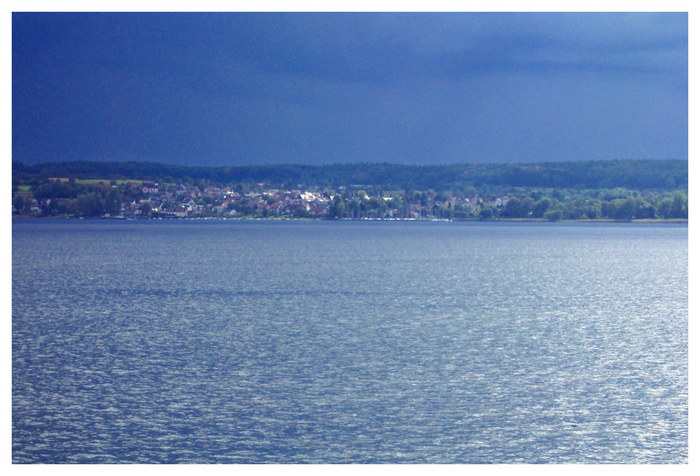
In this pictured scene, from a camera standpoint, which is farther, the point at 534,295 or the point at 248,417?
the point at 534,295

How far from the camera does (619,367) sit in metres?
22.7

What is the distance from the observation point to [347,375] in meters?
21.2

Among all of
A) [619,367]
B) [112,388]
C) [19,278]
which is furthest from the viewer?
[19,278]

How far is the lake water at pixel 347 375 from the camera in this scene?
618 inches

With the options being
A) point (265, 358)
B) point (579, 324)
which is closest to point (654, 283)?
A: point (579, 324)

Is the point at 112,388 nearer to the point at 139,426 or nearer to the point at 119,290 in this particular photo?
the point at 139,426

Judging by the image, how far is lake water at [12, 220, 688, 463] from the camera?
15.7 meters

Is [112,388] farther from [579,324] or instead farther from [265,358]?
[579,324]

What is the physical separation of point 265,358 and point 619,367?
33.9ft

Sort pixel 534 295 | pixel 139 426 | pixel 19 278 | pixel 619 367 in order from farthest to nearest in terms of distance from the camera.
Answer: pixel 19 278
pixel 534 295
pixel 619 367
pixel 139 426

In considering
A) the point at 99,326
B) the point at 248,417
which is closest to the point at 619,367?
the point at 248,417

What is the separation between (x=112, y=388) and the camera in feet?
65.2
